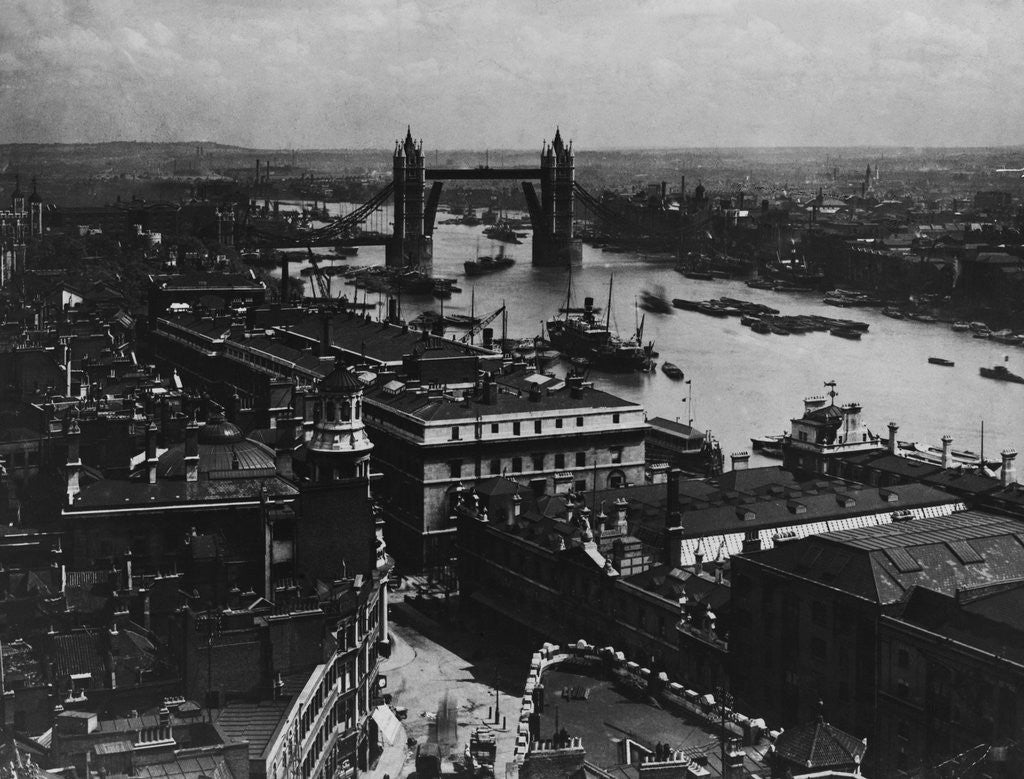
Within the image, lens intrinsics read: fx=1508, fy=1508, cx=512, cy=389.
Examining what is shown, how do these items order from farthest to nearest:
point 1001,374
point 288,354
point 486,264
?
point 486,264, point 1001,374, point 288,354

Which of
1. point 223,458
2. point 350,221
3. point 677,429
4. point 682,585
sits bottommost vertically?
point 677,429

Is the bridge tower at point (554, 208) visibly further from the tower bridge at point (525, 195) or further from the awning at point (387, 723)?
the awning at point (387, 723)

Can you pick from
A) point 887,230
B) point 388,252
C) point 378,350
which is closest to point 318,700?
point 378,350

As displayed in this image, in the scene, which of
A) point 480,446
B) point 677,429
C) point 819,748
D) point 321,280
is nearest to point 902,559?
point 819,748

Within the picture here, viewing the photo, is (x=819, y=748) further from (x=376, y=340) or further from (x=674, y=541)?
(x=376, y=340)

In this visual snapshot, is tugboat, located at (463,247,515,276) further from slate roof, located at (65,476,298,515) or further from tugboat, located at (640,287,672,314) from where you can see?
slate roof, located at (65,476,298,515)

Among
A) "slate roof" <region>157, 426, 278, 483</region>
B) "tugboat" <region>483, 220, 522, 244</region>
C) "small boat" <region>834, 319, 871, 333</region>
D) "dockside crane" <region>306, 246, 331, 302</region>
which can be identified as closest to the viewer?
"slate roof" <region>157, 426, 278, 483</region>

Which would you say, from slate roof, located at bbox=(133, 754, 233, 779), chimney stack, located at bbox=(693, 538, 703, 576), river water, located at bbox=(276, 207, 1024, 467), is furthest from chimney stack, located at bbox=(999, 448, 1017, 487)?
slate roof, located at bbox=(133, 754, 233, 779)
